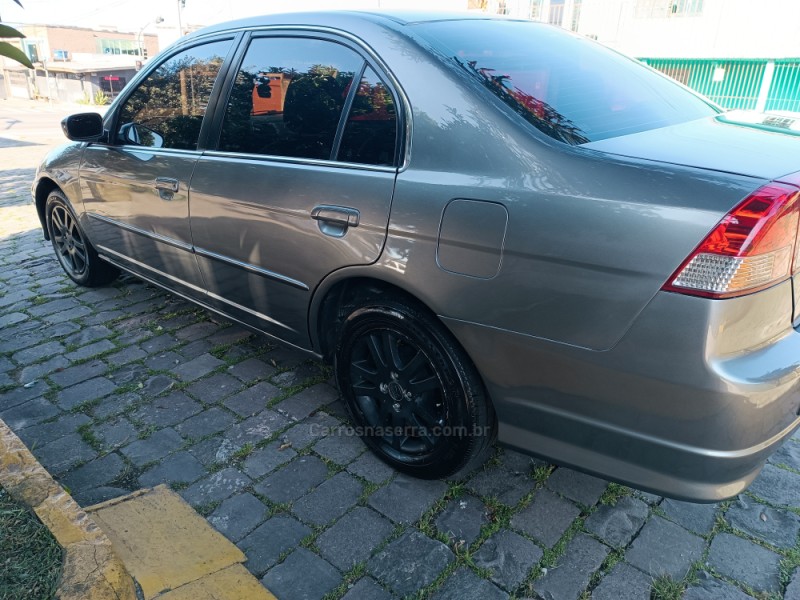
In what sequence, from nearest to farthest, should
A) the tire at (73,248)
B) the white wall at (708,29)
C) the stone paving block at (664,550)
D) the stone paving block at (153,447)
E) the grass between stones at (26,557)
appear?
the grass between stones at (26,557), the stone paving block at (664,550), the stone paving block at (153,447), the tire at (73,248), the white wall at (708,29)


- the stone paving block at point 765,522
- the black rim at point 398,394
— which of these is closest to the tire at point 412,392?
the black rim at point 398,394

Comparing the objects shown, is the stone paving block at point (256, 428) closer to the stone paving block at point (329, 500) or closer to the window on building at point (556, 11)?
the stone paving block at point (329, 500)

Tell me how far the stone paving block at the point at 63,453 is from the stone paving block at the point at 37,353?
39.2 inches

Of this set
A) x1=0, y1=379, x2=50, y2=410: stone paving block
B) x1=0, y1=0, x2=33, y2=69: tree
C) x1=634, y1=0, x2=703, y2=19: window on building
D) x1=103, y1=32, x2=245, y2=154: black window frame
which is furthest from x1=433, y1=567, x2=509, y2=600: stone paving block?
x1=634, y1=0, x2=703, y2=19: window on building

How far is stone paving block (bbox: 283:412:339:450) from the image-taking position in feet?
8.71

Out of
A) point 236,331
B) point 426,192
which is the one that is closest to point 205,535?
point 426,192

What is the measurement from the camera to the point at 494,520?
218 cm

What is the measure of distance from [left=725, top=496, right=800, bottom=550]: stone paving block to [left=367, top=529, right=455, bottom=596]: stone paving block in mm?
1120

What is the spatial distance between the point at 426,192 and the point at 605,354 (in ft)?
2.59

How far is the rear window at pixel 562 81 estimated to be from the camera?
193 centimetres

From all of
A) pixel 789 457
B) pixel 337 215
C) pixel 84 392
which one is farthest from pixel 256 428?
pixel 789 457

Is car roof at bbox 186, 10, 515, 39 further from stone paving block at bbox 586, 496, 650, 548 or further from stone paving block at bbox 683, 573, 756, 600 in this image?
stone paving block at bbox 683, 573, 756, 600

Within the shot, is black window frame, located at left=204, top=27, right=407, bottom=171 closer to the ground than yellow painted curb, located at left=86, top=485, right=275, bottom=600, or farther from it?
farther from it

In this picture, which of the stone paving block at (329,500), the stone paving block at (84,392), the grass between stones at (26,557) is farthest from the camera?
the stone paving block at (84,392)
